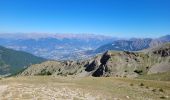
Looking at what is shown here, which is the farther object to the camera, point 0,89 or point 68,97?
point 0,89

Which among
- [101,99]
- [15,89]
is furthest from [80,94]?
[15,89]

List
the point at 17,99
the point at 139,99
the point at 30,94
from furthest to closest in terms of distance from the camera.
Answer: the point at 139,99 < the point at 30,94 < the point at 17,99

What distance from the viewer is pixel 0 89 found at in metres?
30.3

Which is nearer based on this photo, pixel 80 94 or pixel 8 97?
pixel 8 97

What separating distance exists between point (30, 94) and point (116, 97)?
946 centimetres

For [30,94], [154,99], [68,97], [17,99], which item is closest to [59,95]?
[68,97]

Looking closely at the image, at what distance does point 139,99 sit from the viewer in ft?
96.4

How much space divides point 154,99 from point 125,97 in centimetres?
334

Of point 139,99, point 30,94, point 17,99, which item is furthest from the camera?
point 139,99

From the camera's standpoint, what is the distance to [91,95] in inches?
1192

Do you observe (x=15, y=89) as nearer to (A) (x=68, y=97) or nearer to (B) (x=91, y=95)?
(A) (x=68, y=97)

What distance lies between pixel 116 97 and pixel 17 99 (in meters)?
11.0

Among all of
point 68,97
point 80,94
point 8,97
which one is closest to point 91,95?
point 80,94

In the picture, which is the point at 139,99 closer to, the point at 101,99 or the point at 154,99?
the point at 154,99
